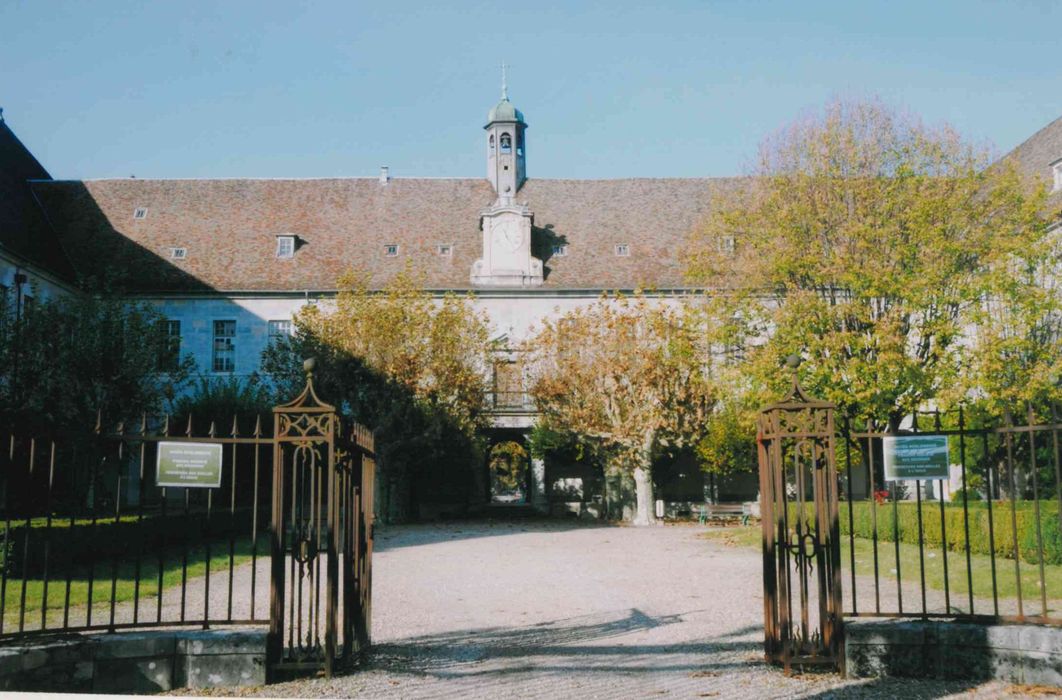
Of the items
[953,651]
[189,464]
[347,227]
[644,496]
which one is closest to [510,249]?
[347,227]

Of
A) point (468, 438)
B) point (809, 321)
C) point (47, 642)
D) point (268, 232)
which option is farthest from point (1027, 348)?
point (268, 232)

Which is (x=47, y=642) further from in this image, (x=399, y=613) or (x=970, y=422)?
(x=970, y=422)

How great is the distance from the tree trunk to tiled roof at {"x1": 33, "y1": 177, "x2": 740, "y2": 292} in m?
9.92

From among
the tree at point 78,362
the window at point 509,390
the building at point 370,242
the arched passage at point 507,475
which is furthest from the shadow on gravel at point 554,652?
the arched passage at point 507,475

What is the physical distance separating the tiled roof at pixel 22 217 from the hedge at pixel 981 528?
23.2 meters

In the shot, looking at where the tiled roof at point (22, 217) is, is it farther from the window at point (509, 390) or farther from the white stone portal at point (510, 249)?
the window at point (509, 390)

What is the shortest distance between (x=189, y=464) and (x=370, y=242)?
2901cm

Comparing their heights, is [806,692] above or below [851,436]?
below

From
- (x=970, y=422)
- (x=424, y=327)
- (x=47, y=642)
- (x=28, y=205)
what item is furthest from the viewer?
(x=28, y=205)

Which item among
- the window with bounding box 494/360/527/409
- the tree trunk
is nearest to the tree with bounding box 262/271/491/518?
the tree trunk

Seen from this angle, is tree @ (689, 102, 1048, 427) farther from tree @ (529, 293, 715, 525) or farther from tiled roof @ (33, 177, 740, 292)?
tiled roof @ (33, 177, 740, 292)

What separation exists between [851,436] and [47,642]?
5842 mm

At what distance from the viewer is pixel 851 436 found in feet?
24.1

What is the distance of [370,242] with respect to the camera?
35.0 metres
